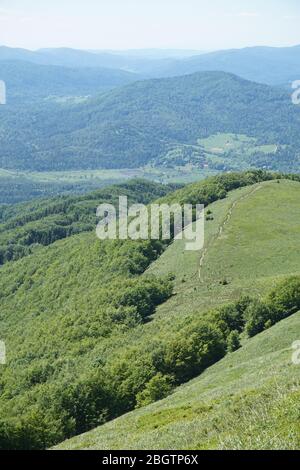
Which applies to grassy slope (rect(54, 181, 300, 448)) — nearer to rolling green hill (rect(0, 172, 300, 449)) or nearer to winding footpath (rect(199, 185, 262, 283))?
winding footpath (rect(199, 185, 262, 283))

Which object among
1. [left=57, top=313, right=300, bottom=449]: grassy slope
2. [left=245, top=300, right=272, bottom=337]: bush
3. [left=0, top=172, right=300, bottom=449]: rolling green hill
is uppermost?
[left=57, top=313, right=300, bottom=449]: grassy slope

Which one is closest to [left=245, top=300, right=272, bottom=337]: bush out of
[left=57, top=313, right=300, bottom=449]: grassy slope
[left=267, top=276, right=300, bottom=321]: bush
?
[left=267, top=276, right=300, bottom=321]: bush

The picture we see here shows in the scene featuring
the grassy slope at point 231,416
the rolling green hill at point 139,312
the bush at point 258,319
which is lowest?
the rolling green hill at point 139,312

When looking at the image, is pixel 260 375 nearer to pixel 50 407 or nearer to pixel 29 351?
pixel 50 407

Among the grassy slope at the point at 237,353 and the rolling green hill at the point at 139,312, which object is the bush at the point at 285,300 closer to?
the rolling green hill at the point at 139,312

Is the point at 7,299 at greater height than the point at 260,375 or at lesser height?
lesser

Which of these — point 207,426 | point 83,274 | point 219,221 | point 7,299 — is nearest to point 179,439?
point 207,426

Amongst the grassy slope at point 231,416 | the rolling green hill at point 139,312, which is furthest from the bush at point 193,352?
the grassy slope at point 231,416
